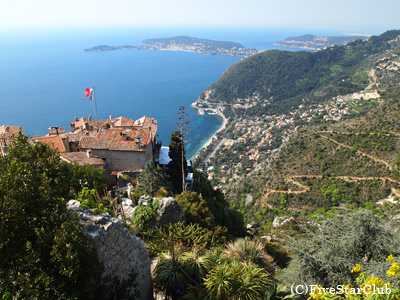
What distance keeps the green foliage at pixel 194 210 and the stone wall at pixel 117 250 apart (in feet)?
21.7

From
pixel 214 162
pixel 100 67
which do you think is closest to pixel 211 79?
pixel 100 67

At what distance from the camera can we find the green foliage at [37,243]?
14.5 feet

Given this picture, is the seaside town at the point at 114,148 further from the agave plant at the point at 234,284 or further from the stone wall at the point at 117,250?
the agave plant at the point at 234,284

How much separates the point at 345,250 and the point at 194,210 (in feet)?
24.6

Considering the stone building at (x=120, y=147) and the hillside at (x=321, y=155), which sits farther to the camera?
the hillside at (x=321, y=155)

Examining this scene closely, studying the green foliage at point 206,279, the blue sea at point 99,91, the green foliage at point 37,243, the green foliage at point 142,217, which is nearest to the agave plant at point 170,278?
the green foliage at point 206,279

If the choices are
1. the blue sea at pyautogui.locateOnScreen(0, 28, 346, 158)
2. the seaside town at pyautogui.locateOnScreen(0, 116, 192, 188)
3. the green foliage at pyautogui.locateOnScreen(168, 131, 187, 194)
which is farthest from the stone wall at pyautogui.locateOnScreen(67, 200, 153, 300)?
the blue sea at pyautogui.locateOnScreen(0, 28, 346, 158)

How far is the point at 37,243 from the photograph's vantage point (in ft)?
15.4

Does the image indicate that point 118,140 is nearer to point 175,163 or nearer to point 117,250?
point 175,163

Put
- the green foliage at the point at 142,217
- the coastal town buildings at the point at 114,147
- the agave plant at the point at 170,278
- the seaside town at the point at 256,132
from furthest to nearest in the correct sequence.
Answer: the seaside town at the point at 256,132 < the coastal town buildings at the point at 114,147 < the green foliage at the point at 142,217 < the agave plant at the point at 170,278

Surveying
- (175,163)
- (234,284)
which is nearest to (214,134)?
(175,163)

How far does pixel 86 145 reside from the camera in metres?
19.3

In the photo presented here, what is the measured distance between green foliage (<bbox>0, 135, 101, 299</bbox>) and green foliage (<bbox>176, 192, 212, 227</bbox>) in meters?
8.81

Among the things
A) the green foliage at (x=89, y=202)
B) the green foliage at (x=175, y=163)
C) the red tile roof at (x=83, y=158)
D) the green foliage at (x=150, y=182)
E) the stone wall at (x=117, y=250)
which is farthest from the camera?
the green foliage at (x=175, y=163)
